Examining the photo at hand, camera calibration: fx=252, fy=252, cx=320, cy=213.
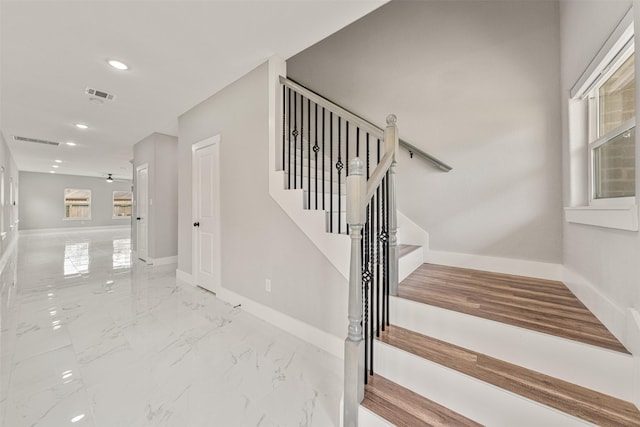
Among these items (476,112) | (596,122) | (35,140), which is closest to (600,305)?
(596,122)

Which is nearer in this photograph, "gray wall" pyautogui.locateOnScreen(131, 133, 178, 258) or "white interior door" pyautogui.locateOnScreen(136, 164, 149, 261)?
"gray wall" pyautogui.locateOnScreen(131, 133, 178, 258)

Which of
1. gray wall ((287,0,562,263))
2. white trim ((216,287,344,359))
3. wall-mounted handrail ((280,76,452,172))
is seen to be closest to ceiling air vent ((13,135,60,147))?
white trim ((216,287,344,359))

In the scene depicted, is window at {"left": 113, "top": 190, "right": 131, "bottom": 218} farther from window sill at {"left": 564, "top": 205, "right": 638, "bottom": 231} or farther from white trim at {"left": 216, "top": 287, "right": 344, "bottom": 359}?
window sill at {"left": 564, "top": 205, "right": 638, "bottom": 231}

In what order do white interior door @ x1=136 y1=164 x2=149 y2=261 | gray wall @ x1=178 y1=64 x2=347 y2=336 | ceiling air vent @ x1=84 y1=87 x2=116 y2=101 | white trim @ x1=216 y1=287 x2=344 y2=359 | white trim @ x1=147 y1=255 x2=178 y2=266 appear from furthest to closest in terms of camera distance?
white interior door @ x1=136 y1=164 x2=149 y2=261 < white trim @ x1=147 y1=255 x2=178 y2=266 < ceiling air vent @ x1=84 y1=87 x2=116 y2=101 < gray wall @ x1=178 y1=64 x2=347 y2=336 < white trim @ x1=216 y1=287 x2=344 y2=359

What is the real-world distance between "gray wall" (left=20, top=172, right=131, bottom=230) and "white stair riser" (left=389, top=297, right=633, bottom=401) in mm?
16237

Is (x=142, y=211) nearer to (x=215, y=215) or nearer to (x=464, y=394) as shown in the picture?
(x=215, y=215)

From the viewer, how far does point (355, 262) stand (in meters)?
1.37

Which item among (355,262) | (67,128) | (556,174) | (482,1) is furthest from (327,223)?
(67,128)

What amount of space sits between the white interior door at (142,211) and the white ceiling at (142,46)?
1.82 metres

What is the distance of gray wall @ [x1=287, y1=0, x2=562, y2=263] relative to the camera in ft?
7.44

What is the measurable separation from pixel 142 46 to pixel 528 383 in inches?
149

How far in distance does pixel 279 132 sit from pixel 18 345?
3.02m

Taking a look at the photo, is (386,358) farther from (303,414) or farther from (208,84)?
(208,84)

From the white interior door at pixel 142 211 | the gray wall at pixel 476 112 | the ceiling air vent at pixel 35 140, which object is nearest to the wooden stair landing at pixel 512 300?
the gray wall at pixel 476 112
